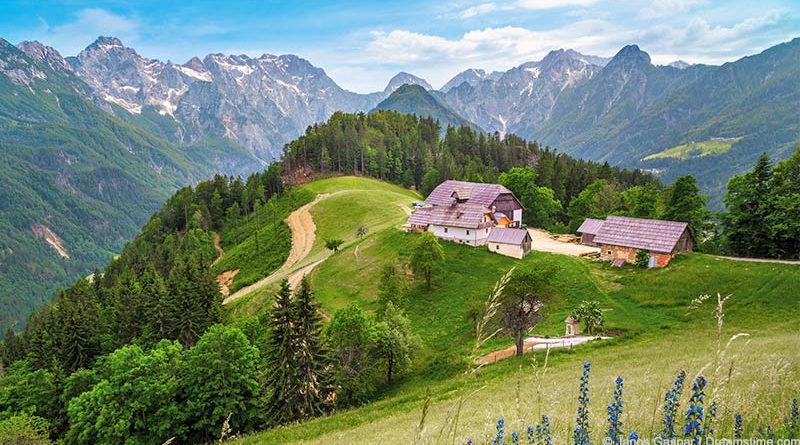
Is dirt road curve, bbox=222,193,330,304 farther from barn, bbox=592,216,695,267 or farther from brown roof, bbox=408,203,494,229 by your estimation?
barn, bbox=592,216,695,267

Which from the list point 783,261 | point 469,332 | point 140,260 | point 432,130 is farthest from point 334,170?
point 783,261

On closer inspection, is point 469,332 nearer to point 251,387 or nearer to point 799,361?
point 251,387

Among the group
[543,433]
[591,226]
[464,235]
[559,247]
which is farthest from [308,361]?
[591,226]

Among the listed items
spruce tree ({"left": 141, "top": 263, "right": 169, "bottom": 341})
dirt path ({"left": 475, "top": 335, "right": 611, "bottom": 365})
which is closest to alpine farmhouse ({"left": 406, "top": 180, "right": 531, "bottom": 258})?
dirt path ({"left": 475, "top": 335, "right": 611, "bottom": 365})

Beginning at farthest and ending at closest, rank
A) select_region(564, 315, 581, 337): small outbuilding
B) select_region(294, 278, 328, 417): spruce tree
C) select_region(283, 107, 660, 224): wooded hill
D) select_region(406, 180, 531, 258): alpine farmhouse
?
select_region(283, 107, 660, 224): wooded hill, select_region(406, 180, 531, 258): alpine farmhouse, select_region(564, 315, 581, 337): small outbuilding, select_region(294, 278, 328, 417): spruce tree

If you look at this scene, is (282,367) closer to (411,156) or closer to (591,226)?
(591,226)
